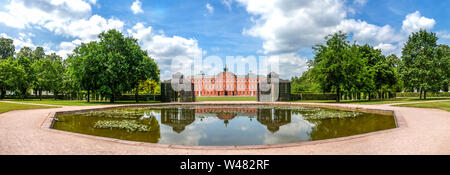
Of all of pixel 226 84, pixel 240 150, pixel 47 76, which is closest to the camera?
pixel 240 150

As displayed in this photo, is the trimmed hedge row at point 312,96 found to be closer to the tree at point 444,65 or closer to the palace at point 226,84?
the tree at point 444,65

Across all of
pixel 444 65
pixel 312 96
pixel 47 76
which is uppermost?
pixel 444 65

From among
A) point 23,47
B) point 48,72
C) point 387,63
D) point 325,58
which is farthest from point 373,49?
point 23,47

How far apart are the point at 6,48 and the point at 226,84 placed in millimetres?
67815

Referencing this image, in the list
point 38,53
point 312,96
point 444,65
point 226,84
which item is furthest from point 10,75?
point 444,65

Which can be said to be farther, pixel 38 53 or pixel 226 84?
pixel 226 84

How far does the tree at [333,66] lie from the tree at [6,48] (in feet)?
266

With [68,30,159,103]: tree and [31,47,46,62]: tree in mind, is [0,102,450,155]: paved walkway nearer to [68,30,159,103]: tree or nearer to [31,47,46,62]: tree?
[68,30,159,103]: tree

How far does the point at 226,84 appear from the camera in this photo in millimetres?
85250

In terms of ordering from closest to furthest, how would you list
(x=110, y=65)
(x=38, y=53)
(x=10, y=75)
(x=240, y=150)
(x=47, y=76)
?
(x=240, y=150) < (x=110, y=65) < (x=10, y=75) < (x=47, y=76) < (x=38, y=53)

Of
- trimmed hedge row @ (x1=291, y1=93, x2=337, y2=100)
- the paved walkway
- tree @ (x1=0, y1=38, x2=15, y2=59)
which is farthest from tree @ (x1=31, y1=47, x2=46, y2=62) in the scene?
the paved walkway

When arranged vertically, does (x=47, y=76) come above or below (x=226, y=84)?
above

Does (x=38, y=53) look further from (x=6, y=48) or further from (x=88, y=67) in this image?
(x=88, y=67)
